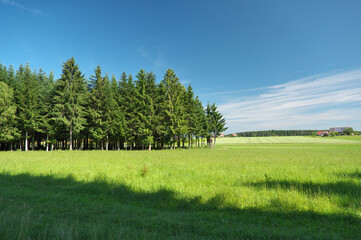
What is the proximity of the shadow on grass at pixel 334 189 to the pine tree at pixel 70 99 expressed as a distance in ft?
122

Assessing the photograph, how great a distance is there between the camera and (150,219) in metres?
5.02

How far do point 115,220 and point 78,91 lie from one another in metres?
40.1

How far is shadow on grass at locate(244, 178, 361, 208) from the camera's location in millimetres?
6305

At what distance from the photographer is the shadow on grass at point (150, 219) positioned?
3.80m

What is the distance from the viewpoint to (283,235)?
4.14 metres

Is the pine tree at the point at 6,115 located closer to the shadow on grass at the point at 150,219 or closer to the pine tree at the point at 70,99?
the pine tree at the point at 70,99

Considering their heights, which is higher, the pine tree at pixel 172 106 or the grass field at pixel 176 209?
the pine tree at pixel 172 106

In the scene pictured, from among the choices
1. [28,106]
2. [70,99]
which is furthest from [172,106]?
[28,106]

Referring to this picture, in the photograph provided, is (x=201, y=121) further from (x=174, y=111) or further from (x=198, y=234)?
(x=198, y=234)

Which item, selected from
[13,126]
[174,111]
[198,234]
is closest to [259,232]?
[198,234]

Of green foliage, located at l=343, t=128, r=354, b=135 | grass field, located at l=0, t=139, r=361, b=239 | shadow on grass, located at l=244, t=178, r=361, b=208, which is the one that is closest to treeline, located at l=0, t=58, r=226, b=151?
grass field, located at l=0, t=139, r=361, b=239

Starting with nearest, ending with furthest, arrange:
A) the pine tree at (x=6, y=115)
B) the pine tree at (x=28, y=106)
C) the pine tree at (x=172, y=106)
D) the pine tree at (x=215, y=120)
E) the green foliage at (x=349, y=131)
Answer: the pine tree at (x=6, y=115), the pine tree at (x=28, y=106), the pine tree at (x=172, y=106), the pine tree at (x=215, y=120), the green foliage at (x=349, y=131)

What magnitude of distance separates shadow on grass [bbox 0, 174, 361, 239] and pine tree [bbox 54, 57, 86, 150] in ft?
103

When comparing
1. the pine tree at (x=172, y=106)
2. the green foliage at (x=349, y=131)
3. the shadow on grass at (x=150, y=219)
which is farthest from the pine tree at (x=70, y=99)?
the green foliage at (x=349, y=131)
